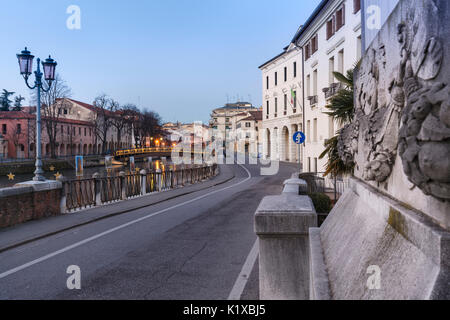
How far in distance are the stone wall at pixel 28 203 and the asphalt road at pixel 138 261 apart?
1.92 m

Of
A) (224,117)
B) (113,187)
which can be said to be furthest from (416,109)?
(224,117)

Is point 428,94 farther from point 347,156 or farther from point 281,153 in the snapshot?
point 281,153

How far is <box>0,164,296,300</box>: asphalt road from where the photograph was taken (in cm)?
490

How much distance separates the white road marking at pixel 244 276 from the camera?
478 cm

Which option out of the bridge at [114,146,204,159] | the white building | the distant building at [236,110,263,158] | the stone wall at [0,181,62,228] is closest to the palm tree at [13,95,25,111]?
the bridge at [114,146,204,159]

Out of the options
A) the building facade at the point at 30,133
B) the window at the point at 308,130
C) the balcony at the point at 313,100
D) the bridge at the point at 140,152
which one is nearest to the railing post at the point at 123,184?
the balcony at the point at 313,100

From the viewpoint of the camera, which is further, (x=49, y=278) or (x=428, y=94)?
(x=49, y=278)

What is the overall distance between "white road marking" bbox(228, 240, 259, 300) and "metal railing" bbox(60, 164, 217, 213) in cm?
802

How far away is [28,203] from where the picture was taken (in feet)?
34.5

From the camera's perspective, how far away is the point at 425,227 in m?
1.66

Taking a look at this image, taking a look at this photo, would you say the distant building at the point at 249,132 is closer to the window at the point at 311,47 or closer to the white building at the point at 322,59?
the white building at the point at 322,59

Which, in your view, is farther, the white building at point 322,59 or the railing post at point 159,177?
the railing post at point 159,177

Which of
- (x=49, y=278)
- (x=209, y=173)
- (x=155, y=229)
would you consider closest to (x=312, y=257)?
(x=49, y=278)
